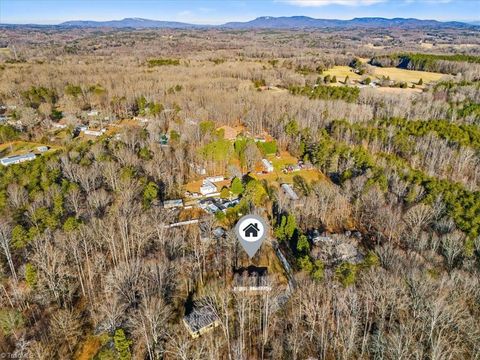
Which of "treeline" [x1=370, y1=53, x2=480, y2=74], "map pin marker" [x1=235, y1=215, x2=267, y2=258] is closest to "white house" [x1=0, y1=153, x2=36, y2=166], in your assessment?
"map pin marker" [x1=235, y1=215, x2=267, y2=258]

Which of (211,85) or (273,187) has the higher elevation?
(211,85)

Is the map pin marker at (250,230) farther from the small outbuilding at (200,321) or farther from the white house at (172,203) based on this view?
the white house at (172,203)

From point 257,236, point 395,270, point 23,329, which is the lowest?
point 23,329

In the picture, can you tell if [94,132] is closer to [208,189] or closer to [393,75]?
[208,189]

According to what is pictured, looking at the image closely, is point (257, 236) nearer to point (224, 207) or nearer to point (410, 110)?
point (224, 207)

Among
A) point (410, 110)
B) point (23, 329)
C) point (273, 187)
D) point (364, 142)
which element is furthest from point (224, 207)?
point (410, 110)

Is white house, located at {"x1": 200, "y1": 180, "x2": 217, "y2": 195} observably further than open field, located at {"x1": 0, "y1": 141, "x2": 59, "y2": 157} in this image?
No

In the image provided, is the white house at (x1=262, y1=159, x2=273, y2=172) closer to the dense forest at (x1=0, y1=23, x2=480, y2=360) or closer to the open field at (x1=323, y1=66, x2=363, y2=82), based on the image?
the dense forest at (x1=0, y1=23, x2=480, y2=360)

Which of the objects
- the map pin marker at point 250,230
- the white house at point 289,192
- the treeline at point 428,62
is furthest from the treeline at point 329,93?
the map pin marker at point 250,230
